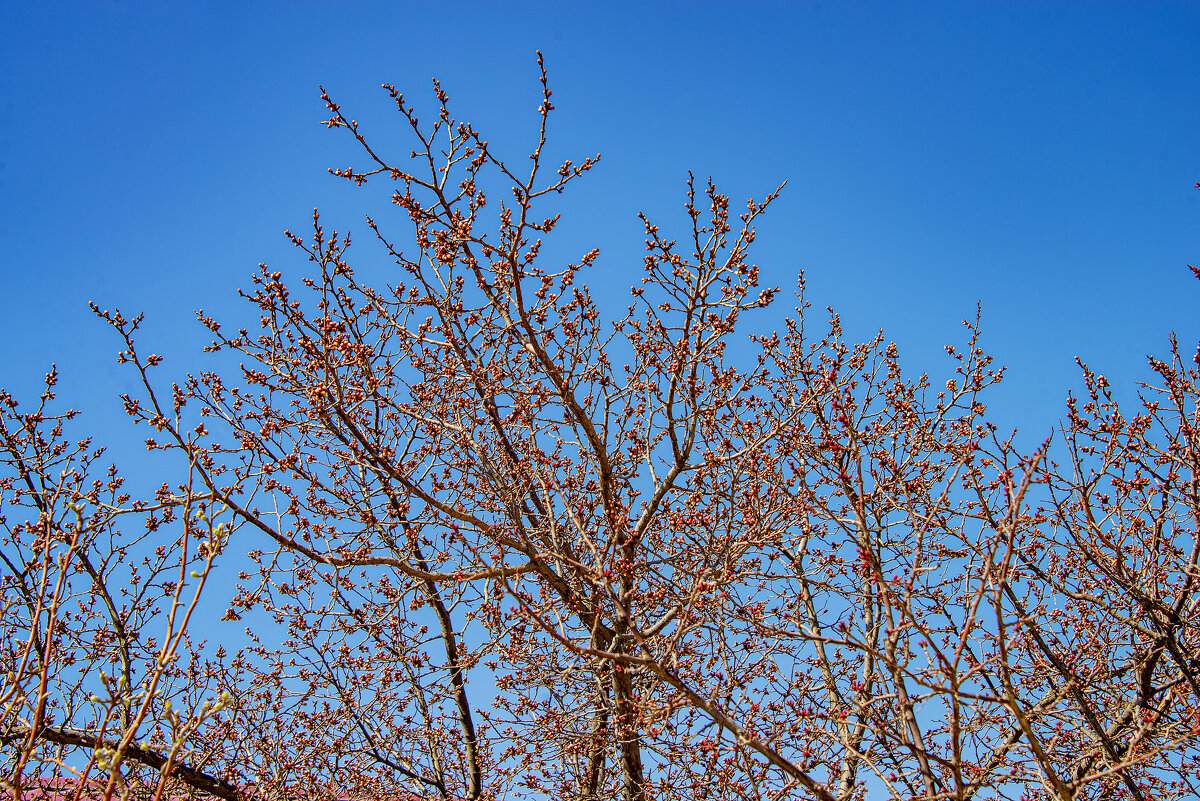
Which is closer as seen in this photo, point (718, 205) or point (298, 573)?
point (718, 205)

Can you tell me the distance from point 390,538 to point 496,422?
1107 millimetres

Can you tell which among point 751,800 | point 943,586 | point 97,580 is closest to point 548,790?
point 751,800

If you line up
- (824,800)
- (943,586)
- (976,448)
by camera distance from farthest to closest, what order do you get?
(943,586), (976,448), (824,800)

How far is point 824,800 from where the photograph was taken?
3340mm

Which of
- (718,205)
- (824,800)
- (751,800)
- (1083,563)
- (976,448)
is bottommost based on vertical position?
(824,800)

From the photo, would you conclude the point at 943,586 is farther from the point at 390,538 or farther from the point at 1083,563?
the point at 390,538

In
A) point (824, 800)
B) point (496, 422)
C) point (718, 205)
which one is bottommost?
point (824, 800)

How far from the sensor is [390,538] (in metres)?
5.55

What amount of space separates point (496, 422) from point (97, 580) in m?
3.30

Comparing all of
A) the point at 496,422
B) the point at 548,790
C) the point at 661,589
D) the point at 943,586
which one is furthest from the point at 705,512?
the point at 548,790

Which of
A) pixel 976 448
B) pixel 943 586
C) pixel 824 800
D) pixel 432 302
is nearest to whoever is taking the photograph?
pixel 824 800

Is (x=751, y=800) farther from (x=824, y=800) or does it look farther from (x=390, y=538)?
(x=390, y=538)

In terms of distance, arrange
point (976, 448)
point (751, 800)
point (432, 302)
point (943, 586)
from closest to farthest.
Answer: point (976, 448) → point (751, 800) → point (432, 302) → point (943, 586)

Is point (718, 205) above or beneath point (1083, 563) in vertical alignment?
above
